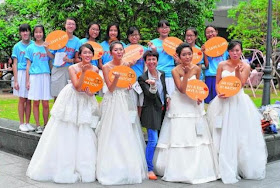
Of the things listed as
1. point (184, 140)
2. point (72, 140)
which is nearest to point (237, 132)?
point (184, 140)

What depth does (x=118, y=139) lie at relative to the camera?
5.34 m

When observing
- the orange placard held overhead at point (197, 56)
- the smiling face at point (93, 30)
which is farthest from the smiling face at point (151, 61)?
the smiling face at point (93, 30)

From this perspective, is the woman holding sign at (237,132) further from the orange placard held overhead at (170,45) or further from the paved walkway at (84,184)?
the orange placard held overhead at (170,45)

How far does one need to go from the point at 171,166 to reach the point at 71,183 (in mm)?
1364

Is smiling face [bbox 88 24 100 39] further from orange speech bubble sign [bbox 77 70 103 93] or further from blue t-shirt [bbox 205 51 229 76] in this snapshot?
blue t-shirt [bbox 205 51 229 76]

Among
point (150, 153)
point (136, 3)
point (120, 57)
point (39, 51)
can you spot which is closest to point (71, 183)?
point (150, 153)

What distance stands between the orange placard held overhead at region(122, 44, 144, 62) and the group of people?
0.33m

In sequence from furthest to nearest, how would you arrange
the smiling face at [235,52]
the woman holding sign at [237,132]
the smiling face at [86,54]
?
the smiling face at [235,52], the woman holding sign at [237,132], the smiling face at [86,54]

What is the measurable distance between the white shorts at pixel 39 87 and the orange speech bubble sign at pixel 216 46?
8.67ft

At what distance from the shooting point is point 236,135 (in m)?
5.55

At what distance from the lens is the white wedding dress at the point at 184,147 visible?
5.33 meters

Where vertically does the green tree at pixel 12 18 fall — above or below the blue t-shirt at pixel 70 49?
above

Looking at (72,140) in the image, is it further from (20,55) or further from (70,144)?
(20,55)

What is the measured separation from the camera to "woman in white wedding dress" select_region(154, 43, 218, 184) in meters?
5.33
